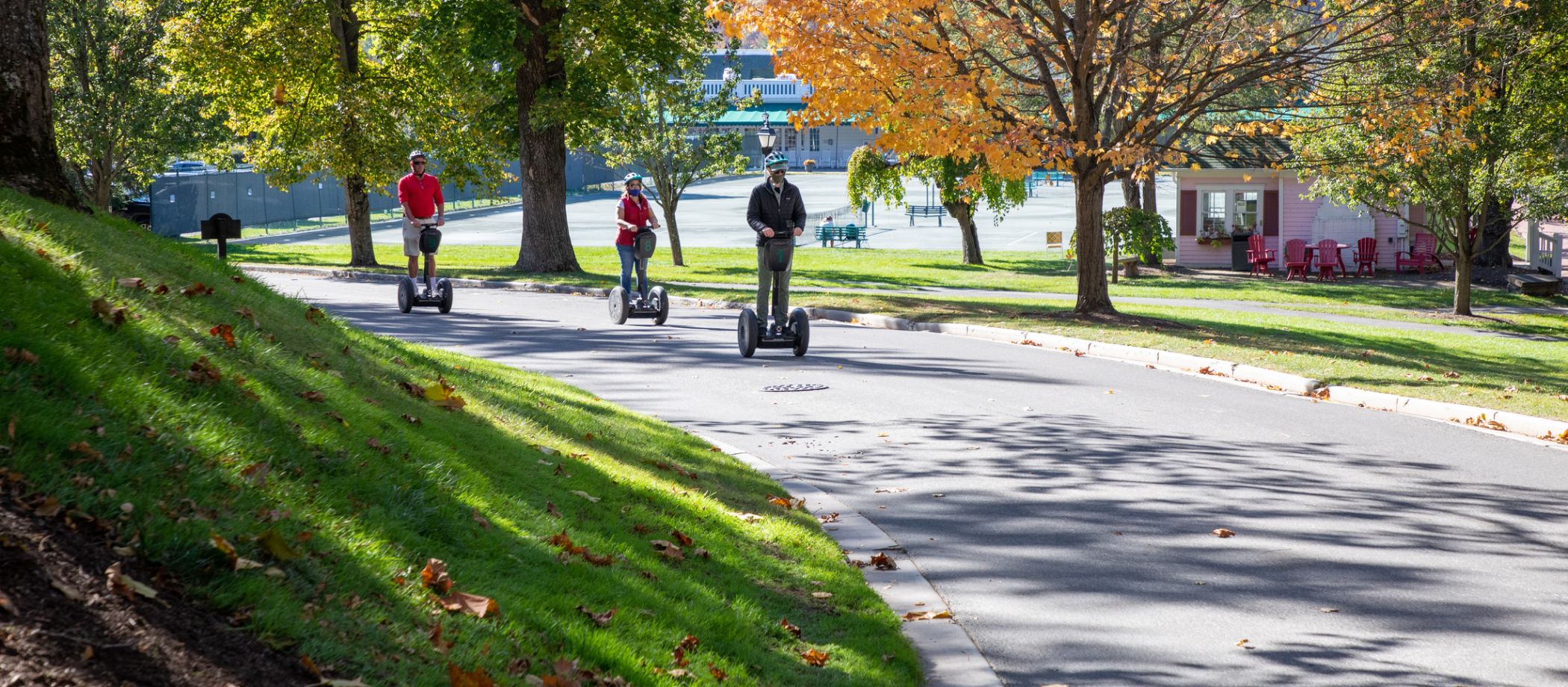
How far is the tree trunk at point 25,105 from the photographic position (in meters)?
8.63

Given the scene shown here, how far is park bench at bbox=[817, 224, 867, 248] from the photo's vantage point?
57094 millimetres

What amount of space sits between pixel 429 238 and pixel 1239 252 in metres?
32.6

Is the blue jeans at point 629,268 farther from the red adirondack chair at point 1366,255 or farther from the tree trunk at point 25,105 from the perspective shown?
the red adirondack chair at point 1366,255

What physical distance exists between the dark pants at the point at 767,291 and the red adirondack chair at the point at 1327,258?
30.6 metres

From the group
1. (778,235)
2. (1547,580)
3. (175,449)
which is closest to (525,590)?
(175,449)

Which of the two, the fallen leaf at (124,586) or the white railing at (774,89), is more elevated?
the white railing at (774,89)

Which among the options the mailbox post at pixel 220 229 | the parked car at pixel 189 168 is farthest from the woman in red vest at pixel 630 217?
the parked car at pixel 189 168

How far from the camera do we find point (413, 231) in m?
18.2

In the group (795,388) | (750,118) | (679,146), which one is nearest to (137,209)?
(679,146)

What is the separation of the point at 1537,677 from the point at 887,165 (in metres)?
Answer: 39.8

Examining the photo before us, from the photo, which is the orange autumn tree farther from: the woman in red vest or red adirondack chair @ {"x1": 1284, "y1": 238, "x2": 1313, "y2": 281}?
red adirondack chair @ {"x1": 1284, "y1": 238, "x2": 1313, "y2": 281}

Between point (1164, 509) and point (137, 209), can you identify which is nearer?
point (1164, 509)

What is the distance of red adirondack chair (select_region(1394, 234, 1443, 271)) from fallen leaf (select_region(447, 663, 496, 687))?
43.9 metres

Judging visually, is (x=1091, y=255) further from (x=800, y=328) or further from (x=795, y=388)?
(x=795, y=388)
